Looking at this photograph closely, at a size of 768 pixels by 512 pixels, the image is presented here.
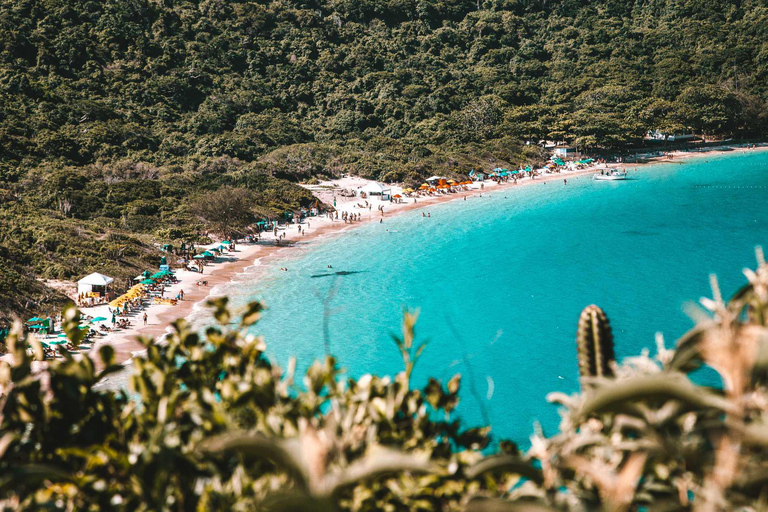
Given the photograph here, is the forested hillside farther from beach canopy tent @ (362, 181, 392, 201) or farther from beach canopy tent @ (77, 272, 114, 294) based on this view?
beach canopy tent @ (362, 181, 392, 201)

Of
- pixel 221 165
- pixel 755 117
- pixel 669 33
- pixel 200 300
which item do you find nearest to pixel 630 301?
pixel 200 300

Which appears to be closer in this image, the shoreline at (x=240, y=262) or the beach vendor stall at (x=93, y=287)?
the shoreline at (x=240, y=262)

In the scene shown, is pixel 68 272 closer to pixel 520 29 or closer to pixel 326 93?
pixel 326 93

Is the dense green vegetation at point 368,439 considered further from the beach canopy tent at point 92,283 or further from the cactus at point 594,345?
the beach canopy tent at point 92,283

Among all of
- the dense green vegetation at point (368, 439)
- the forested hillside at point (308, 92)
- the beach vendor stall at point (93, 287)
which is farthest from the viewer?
the forested hillside at point (308, 92)

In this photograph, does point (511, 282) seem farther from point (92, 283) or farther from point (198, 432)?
point (198, 432)

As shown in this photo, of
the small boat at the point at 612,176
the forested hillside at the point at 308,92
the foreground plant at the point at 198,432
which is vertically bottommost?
the foreground plant at the point at 198,432

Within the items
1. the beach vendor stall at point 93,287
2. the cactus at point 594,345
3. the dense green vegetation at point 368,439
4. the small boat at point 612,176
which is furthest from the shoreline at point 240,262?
the cactus at point 594,345

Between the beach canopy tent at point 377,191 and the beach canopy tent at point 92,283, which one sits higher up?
the beach canopy tent at point 377,191
